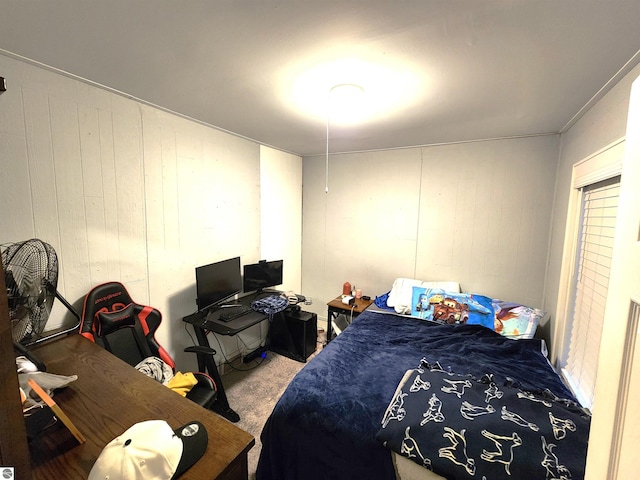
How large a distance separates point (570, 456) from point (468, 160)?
2.49m

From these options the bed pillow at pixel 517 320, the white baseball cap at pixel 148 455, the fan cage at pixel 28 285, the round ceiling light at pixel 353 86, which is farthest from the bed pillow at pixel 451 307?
the fan cage at pixel 28 285

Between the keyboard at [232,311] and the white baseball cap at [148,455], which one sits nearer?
the white baseball cap at [148,455]

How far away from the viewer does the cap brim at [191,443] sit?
→ 823 mm

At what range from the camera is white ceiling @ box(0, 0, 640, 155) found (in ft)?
3.35

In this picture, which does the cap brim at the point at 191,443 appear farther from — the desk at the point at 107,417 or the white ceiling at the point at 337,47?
the white ceiling at the point at 337,47

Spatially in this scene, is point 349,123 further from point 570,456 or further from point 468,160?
point 570,456

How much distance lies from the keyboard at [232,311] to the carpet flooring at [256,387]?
2.42 ft

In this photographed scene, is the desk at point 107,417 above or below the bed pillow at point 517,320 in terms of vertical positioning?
above

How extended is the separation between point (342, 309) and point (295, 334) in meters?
0.61

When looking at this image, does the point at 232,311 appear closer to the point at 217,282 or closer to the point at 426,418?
the point at 217,282

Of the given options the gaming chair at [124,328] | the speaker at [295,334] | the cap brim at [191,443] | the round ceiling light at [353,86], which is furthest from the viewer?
the speaker at [295,334]

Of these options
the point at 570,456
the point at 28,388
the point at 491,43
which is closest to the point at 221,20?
the point at 491,43

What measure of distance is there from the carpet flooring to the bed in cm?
62

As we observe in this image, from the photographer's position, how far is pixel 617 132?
141 cm
